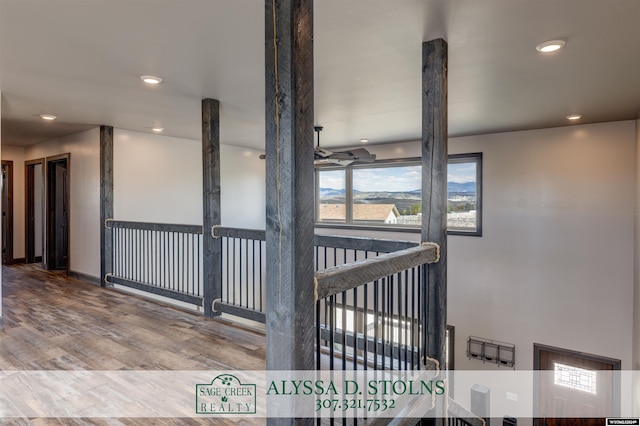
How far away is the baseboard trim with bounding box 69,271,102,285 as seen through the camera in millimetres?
5673

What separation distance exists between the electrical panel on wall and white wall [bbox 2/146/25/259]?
8.57 metres

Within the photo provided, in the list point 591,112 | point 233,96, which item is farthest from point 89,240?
point 591,112

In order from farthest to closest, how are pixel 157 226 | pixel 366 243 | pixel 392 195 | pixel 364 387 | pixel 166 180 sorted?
pixel 392 195 → pixel 166 180 → pixel 157 226 → pixel 366 243 → pixel 364 387

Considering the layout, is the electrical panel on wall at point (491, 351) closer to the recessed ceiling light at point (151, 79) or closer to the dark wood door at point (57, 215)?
the recessed ceiling light at point (151, 79)

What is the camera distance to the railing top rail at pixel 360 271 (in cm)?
152

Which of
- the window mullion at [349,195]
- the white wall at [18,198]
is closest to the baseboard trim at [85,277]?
the white wall at [18,198]

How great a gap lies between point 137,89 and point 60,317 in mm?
2533

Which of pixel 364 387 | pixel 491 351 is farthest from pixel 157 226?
pixel 491 351

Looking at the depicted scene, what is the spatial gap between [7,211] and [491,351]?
9.12 metres

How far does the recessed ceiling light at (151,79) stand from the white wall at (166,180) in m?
2.68

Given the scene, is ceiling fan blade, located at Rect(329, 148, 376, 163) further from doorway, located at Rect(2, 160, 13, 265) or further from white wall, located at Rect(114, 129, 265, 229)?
doorway, located at Rect(2, 160, 13, 265)

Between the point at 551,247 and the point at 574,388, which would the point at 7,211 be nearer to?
the point at 551,247

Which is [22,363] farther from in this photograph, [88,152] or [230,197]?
[230,197]

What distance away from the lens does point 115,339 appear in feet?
11.3
